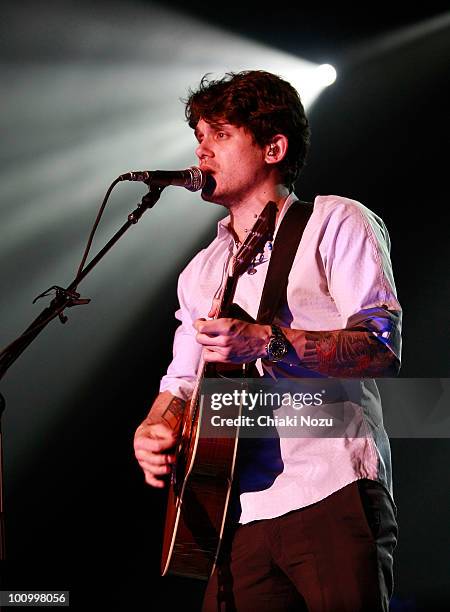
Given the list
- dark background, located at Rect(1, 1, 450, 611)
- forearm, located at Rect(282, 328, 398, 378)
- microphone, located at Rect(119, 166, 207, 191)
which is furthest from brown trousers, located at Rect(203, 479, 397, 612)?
dark background, located at Rect(1, 1, 450, 611)

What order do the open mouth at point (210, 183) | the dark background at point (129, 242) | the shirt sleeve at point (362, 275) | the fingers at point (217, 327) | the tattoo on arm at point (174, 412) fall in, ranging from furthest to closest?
the dark background at point (129, 242) → the open mouth at point (210, 183) → the tattoo on arm at point (174, 412) → the shirt sleeve at point (362, 275) → the fingers at point (217, 327)

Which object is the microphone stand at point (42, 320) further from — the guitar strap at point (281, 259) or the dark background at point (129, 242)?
the dark background at point (129, 242)

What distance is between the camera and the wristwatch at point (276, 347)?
2.02 m

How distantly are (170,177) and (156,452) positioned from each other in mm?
960

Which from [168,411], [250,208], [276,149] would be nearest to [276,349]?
[168,411]

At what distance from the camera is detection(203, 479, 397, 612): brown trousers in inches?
78.0


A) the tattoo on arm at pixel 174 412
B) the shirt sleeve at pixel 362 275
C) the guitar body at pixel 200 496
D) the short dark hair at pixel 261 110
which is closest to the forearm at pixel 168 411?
the tattoo on arm at pixel 174 412

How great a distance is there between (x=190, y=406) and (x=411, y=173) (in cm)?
268

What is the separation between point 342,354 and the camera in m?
2.02

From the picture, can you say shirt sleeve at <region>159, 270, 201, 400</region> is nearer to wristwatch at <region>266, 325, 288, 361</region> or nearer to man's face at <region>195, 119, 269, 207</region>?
man's face at <region>195, 119, 269, 207</region>

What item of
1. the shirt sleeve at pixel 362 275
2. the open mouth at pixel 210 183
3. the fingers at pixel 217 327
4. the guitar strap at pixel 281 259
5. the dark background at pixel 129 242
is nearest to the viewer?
the fingers at pixel 217 327

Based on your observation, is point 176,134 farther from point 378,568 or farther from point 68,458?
point 378,568

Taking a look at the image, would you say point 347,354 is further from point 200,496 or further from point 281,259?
point 200,496

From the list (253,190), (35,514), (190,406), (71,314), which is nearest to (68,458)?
(35,514)
